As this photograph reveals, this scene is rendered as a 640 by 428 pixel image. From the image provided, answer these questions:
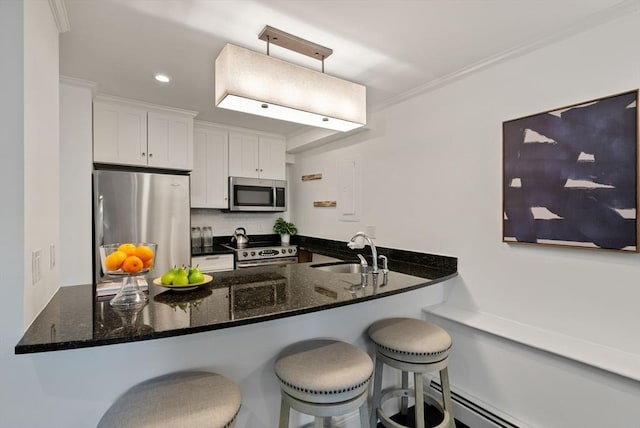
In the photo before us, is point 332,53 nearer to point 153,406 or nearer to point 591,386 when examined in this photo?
point 153,406

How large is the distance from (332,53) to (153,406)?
6.66ft

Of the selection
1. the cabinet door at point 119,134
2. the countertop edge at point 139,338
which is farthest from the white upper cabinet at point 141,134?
the countertop edge at point 139,338

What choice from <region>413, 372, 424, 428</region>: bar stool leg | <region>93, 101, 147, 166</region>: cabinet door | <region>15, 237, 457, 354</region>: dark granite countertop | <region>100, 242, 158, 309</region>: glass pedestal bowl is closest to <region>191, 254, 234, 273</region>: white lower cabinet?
<region>93, 101, 147, 166</region>: cabinet door

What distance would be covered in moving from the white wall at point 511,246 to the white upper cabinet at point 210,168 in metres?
1.95

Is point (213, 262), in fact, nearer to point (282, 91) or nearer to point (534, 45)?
point (282, 91)

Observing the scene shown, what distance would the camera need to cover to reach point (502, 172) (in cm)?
192

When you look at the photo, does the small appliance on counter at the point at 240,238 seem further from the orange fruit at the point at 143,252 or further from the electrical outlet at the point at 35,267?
the electrical outlet at the point at 35,267

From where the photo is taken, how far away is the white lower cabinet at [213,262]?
3.26 metres

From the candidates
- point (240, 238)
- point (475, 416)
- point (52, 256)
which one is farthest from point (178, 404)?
point (240, 238)

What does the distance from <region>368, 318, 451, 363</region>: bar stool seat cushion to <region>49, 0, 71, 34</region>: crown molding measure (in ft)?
7.58

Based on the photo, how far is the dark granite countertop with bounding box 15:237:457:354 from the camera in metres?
0.98

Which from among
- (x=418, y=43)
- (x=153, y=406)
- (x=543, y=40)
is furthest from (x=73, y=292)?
(x=543, y=40)

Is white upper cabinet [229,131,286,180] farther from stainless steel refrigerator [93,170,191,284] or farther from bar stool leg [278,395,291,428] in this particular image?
bar stool leg [278,395,291,428]

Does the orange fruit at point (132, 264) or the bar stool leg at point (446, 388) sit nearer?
the orange fruit at point (132, 264)
